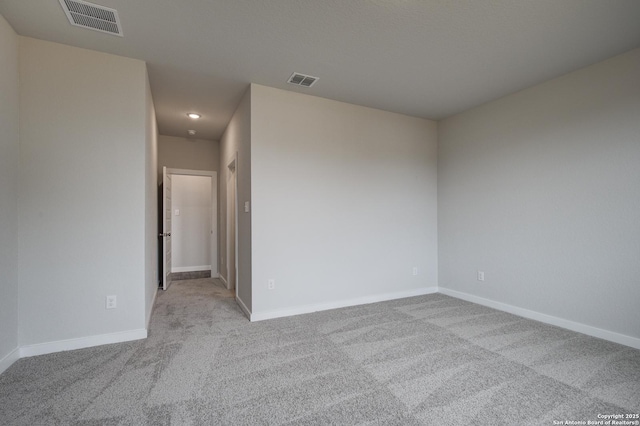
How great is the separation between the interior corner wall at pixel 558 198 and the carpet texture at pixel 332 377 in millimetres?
446

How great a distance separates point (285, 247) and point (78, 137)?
7.42ft

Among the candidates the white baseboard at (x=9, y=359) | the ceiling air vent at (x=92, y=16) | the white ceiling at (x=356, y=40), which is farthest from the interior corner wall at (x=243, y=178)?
the white baseboard at (x=9, y=359)

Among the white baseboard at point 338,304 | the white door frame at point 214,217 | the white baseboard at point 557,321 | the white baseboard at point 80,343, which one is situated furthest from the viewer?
the white door frame at point 214,217

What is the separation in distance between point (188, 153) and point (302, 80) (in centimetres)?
330

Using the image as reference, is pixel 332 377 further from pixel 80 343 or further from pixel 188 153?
pixel 188 153

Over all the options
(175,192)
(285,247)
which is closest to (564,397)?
(285,247)

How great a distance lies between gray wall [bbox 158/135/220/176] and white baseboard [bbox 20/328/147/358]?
10.9 feet

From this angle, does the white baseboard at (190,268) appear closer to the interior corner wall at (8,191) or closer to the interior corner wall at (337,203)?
the interior corner wall at (337,203)

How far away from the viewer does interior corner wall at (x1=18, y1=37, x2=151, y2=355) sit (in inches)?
96.0

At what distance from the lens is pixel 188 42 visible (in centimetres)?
253

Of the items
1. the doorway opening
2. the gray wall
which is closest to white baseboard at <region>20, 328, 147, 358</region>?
the gray wall

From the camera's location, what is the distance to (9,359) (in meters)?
2.22

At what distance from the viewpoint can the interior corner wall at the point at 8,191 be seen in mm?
2154

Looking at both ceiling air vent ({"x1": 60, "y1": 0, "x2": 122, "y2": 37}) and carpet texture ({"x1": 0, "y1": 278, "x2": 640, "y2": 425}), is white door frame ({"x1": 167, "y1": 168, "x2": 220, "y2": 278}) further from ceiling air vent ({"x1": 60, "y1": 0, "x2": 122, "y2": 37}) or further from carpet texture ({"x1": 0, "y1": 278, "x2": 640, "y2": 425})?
ceiling air vent ({"x1": 60, "y1": 0, "x2": 122, "y2": 37})
